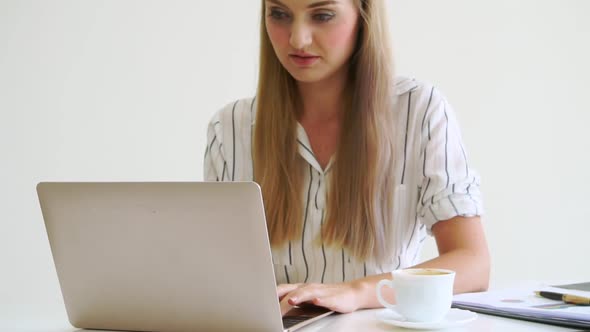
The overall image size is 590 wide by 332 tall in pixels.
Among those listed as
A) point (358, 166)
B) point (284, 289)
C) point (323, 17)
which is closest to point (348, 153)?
point (358, 166)

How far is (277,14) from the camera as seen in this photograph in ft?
4.98

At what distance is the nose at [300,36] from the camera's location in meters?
1.46

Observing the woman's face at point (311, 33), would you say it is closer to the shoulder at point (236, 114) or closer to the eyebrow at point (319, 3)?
the eyebrow at point (319, 3)

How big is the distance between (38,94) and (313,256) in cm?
152

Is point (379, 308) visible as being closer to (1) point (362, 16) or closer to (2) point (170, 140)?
(1) point (362, 16)

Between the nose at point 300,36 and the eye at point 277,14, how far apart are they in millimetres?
46

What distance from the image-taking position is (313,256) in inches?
62.2

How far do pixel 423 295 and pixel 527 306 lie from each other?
17 cm

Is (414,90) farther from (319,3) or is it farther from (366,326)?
(366,326)

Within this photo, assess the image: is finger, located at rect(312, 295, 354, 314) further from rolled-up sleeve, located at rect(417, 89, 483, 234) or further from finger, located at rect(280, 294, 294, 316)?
rolled-up sleeve, located at rect(417, 89, 483, 234)

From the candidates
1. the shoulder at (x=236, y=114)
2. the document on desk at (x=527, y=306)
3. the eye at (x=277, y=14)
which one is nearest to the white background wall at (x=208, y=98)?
the shoulder at (x=236, y=114)

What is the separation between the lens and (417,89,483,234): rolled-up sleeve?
1.45m

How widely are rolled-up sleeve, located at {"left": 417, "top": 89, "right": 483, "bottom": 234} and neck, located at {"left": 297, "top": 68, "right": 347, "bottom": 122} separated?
20 centimetres

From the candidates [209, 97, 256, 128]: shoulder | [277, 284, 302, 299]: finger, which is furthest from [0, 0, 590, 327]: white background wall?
[277, 284, 302, 299]: finger
